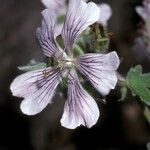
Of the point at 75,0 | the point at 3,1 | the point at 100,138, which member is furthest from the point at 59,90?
the point at 3,1

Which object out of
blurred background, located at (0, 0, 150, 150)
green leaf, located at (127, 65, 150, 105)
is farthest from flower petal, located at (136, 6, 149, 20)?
blurred background, located at (0, 0, 150, 150)

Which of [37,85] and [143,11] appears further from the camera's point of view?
[143,11]

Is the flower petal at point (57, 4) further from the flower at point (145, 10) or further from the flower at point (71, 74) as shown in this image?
the flower at point (145, 10)

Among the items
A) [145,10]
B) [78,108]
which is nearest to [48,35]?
[78,108]

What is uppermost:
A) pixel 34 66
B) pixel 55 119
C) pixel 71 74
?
pixel 34 66

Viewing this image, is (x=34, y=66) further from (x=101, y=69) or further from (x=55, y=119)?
(x=55, y=119)

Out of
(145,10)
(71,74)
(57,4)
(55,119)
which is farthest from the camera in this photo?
(55,119)

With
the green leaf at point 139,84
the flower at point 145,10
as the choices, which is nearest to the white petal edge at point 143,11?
the flower at point 145,10
